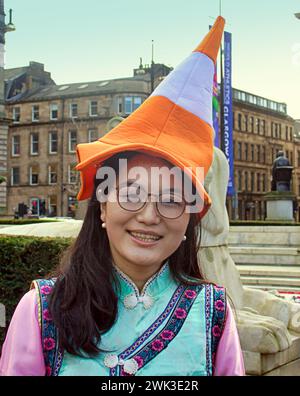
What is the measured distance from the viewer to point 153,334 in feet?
5.96

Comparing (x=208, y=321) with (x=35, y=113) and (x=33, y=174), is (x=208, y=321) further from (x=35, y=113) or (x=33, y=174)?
(x=35, y=113)

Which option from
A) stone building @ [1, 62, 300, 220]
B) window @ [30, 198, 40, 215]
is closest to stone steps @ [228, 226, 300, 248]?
stone building @ [1, 62, 300, 220]

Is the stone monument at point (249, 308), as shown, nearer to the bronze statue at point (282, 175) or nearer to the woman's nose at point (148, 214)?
the woman's nose at point (148, 214)

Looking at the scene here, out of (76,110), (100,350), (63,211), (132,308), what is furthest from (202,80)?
(76,110)

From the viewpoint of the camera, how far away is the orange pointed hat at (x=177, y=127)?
75.4 inches

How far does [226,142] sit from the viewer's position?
3562cm

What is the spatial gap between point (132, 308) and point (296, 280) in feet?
35.1

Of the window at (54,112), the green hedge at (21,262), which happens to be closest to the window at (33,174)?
the window at (54,112)

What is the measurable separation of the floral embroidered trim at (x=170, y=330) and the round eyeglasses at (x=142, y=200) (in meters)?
0.27

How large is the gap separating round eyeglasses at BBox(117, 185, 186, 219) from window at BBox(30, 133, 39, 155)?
5729 centimetres

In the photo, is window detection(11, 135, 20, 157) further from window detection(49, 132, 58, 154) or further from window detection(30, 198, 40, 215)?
window detection(30, 198, 40, 215)

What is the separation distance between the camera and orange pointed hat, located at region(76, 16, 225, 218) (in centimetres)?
191

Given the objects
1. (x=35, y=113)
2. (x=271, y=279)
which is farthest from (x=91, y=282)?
(x=35, y=113)

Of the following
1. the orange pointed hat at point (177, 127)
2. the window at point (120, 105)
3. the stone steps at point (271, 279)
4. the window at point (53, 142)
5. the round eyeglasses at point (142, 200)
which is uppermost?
the window at point (120, 105)
